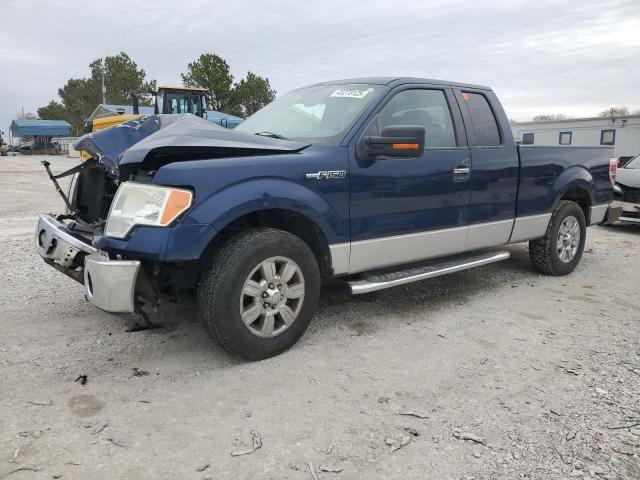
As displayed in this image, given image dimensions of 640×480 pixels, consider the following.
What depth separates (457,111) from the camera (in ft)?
14.6

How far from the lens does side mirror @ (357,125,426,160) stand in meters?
3.38

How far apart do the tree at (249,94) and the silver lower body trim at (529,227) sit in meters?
41.6

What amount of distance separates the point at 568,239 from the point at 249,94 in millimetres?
42209

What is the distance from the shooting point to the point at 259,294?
10.4ft

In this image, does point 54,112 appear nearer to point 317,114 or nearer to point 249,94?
point 249,94

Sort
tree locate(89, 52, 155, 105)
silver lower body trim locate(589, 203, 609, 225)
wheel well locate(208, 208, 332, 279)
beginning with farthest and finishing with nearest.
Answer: tree locate(89, 52, 155, 105)
silver lower body trim locate(589, 203, 609, 225)
wheel well locate(208, 208, 332, 279)

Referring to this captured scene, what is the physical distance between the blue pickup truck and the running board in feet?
0.05

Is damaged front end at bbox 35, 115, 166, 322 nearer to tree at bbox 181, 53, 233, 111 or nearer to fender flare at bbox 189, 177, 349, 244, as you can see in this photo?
fender flare at bbox 189, 177, 349, 244

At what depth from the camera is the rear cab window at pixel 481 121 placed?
454cm

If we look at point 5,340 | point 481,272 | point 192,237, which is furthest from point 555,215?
point 5,340

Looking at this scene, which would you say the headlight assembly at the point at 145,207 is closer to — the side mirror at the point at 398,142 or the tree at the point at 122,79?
the side mirror at the point at 398,142

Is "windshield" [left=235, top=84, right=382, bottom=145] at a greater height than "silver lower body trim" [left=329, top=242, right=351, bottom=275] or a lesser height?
greater

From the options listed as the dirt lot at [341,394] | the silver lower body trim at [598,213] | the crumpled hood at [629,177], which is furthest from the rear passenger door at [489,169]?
Result: the crumpled hood at [629,177]

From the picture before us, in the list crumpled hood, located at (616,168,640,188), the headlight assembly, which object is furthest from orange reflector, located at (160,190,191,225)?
crumpled hood, located at (616,168,640,188)
